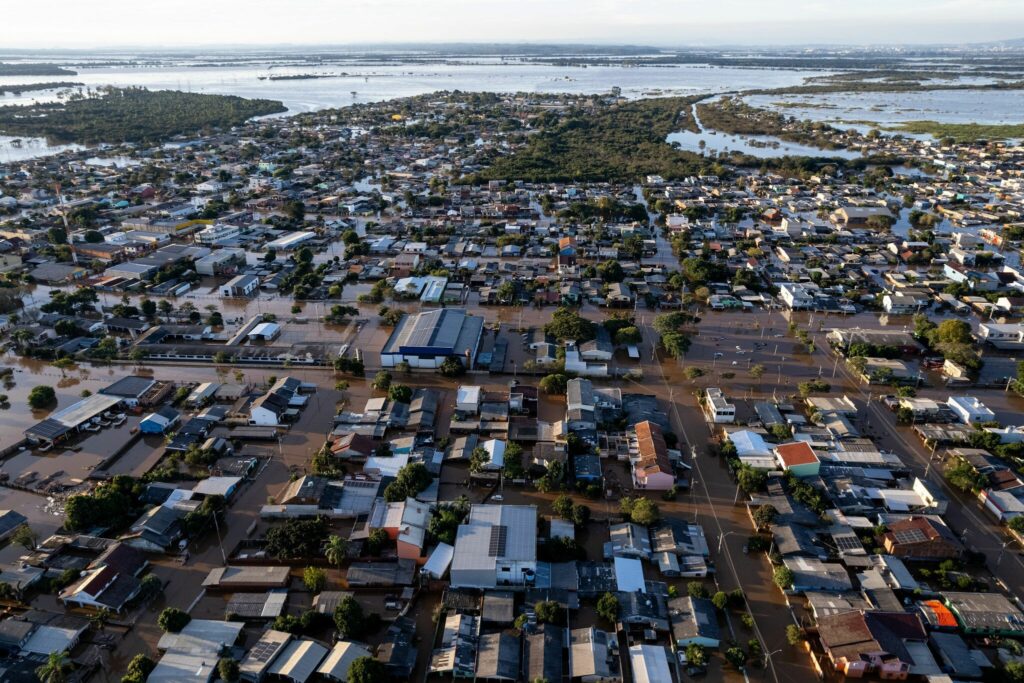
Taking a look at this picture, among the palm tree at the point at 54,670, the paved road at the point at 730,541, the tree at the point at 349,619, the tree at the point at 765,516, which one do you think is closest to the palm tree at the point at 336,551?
the tree at the point at 349,619

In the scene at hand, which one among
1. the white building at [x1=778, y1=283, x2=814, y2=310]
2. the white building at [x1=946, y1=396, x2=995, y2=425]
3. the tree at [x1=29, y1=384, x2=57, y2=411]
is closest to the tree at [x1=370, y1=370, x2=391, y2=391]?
the tree at [x1=29, y1=384, x2=57, y2=411]

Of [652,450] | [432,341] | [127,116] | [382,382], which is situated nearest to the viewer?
[652,450]

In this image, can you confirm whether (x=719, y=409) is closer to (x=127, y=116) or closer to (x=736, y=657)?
(x=736, y=657)

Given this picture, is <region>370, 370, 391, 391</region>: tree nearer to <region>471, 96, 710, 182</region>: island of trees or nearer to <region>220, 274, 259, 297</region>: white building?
<region>220, 274, 259, 297</region>: white building

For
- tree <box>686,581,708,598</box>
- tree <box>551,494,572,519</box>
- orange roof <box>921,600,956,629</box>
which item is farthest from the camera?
tree <box>551,494,572,519</box>

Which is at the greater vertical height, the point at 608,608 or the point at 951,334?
the point at 951,334

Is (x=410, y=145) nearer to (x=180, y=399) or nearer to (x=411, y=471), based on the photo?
(x=180, y=399)

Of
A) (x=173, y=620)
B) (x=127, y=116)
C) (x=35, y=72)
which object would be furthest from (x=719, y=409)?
(x=35, y=72)
